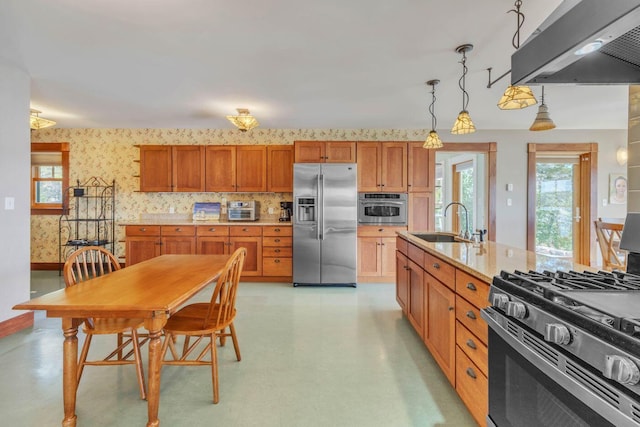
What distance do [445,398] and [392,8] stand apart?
8.08ft

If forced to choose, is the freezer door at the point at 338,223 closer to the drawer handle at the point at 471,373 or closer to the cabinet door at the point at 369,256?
the cabinet door at the point at 369,256

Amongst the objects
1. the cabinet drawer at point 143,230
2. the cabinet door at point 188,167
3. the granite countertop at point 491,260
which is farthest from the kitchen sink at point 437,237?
the cabinet drawer at point 143,230

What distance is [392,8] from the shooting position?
1977 mm

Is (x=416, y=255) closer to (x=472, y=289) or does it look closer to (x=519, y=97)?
(x=472, y=289)

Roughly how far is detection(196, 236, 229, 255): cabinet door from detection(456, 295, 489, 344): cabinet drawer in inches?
143

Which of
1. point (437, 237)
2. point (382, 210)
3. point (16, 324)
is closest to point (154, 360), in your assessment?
point (16, 324)

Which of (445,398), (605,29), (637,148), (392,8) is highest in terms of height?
(392,8)

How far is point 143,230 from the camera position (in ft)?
15.4

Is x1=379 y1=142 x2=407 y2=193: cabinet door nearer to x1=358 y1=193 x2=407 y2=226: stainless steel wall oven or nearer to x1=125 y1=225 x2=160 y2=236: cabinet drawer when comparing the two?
x1=358 y1=193 x2=407 y2=226: stainless steel wall oven

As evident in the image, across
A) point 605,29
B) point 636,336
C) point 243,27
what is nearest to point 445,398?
point 636,336

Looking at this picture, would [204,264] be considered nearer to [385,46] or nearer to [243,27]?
[243,27]

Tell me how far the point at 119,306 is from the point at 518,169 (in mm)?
5704

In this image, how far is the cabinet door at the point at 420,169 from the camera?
477cm

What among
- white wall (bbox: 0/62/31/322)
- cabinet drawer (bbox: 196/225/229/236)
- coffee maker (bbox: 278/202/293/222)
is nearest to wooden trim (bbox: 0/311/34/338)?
white wall (bbox: 0/62/31/322)
